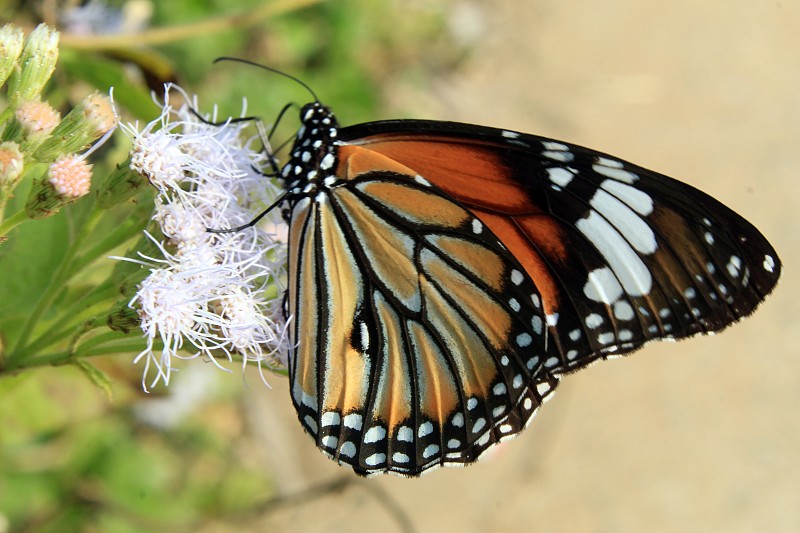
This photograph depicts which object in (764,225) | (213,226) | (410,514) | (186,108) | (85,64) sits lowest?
(410,514)

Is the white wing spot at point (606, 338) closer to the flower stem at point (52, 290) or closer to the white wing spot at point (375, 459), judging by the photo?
the white wing spot at point (375, 459)

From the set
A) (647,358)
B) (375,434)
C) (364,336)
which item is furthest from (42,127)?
(647,358)

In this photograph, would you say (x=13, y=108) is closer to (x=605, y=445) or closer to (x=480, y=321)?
(x=480, y=321)

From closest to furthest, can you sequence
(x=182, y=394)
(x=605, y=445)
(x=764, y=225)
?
(x=182, y=394)
(x=605, y=445)
(x=764, y=225)

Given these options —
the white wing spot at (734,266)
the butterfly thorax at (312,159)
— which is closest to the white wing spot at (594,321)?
the white wing spot at (734,266)

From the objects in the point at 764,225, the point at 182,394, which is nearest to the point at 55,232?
the point at 182,394
